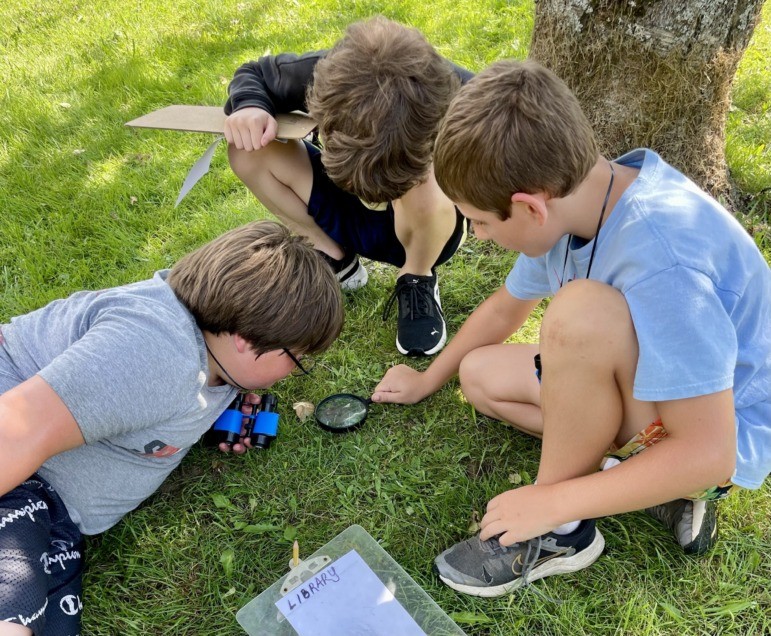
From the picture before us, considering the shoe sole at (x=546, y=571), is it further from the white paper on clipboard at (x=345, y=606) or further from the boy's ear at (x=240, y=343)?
the boy's ear at (x=240, y=343)

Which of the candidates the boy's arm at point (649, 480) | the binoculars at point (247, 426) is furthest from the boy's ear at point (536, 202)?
the binoculars at point (247, 426)

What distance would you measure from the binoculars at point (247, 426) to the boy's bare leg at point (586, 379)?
3.32 ft

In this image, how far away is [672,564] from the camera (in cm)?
196

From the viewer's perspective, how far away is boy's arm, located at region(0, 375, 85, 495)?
151 cm

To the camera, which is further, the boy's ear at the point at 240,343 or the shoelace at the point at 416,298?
the shoelace at the point at 416,298

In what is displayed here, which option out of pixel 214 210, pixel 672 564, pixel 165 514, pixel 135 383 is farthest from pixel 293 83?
pixel 672 564

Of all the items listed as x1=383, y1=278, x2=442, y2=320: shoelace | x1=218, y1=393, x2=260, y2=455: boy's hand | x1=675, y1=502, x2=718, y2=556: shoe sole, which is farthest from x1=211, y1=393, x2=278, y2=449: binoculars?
x1=675, y1=502, x2=718, y2=556: shoe sole

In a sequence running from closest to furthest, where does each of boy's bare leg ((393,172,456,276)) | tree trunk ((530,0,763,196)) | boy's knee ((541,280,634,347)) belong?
1. boy's knee ((541,280,634,347))
2. tree trunk ((530,0,763,196))
3. boy's bare leg ((393,172,456,276))

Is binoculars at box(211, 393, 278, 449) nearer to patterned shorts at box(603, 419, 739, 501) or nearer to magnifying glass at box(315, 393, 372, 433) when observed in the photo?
magnifying glass at box(315, 393, 372, 433)

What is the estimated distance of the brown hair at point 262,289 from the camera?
1.94 metres

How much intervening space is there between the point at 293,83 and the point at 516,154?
5.03ft

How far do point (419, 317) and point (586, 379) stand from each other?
1.21 meters

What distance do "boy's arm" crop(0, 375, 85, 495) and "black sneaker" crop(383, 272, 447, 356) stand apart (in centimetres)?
143

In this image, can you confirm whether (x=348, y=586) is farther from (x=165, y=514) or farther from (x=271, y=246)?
(x=271, y=246)
